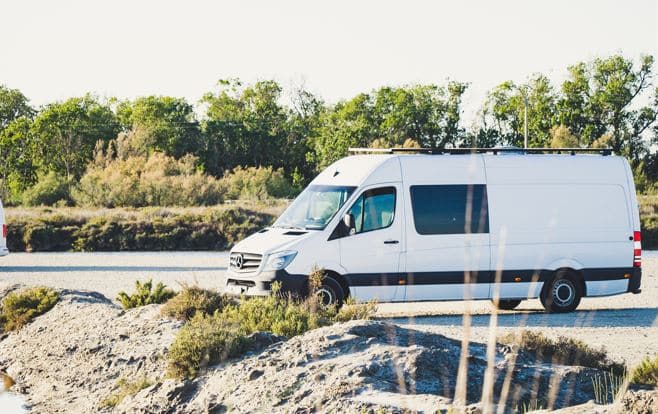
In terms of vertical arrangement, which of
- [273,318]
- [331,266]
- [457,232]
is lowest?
[273,318]

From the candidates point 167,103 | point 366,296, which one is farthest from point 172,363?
point 167,103

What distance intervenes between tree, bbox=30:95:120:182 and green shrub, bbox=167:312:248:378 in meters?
59.6

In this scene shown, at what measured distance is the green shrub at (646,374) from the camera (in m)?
8.80

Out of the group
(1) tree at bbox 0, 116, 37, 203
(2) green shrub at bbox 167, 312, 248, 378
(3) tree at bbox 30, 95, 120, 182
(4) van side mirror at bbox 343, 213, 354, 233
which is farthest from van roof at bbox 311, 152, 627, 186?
(1) tree at bbox 0, 116, 37, 203

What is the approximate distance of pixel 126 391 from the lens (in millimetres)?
10211

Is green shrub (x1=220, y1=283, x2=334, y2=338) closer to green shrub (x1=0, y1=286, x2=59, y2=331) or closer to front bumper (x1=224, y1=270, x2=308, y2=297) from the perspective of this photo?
front bumper (x1=224, y1=270, x2=308, y2=297)

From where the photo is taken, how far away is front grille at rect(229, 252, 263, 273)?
14.8 m

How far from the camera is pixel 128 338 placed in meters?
12.1

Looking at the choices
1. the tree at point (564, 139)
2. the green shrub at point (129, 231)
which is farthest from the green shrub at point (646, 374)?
the tree at point (564, 139)

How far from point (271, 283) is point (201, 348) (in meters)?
4.79

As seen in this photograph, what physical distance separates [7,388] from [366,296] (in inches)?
203

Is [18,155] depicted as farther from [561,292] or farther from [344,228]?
[561,292]

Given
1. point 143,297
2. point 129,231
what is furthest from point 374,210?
point 129,231

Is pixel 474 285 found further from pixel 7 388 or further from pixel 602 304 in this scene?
pixel 7 388
